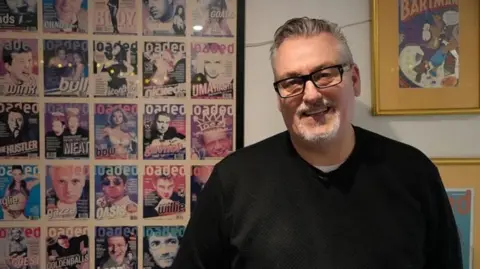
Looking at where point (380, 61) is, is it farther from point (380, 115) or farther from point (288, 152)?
point (288, 152)

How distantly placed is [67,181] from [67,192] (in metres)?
0.03

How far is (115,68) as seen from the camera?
4.48ft

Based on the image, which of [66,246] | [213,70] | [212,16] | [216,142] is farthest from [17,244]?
[212,16]

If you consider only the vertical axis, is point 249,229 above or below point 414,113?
below

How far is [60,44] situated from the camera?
53.3 inches

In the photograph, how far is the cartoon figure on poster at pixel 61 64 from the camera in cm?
135

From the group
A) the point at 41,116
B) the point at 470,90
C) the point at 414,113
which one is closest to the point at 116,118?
the point at 41,116

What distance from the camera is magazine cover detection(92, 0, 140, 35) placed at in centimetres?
136

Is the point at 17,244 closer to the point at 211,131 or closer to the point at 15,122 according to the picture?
the point at 15,122

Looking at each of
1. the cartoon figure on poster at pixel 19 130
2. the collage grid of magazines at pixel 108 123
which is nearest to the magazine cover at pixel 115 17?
the collage grid of magazines at pixel 108 123

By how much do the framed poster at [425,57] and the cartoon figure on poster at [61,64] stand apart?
913 millimetres

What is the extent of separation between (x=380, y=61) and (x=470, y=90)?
290mm

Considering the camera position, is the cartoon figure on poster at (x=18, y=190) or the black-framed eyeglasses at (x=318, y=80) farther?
the cartoon figure on poster at (x=18, y=190)

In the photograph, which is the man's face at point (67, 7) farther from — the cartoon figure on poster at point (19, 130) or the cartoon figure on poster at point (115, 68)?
the cartoon figure on poster at point (19, 130)
